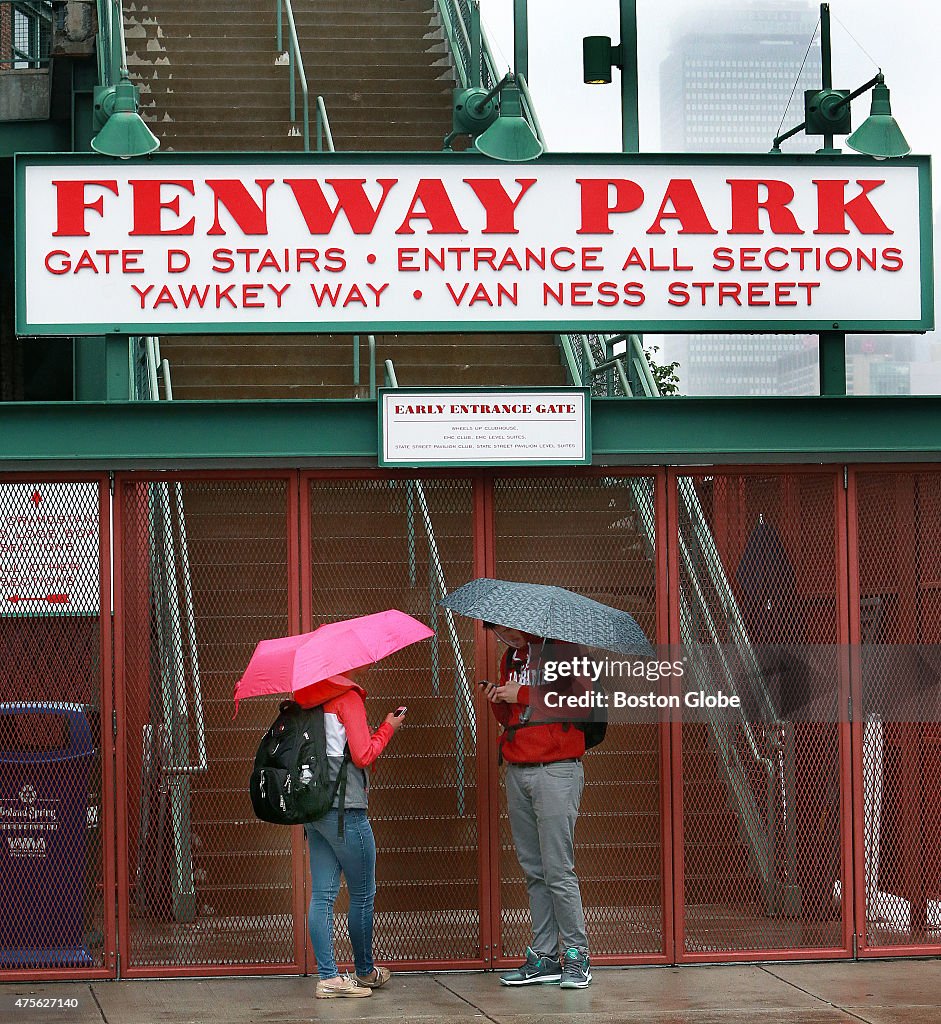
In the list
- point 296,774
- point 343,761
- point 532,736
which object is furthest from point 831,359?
point 296,774

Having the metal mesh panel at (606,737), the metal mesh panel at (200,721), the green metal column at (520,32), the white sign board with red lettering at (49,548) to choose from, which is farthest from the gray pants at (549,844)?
the green metal column at (520,32)

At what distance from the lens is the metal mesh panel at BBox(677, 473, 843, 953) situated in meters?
8.82

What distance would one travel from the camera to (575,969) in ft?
26.9

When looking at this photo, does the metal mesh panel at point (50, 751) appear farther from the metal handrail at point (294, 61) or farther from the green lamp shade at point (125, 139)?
the metal handrail at point (294, 61)

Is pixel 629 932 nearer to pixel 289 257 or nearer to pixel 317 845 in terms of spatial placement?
pixel 317 845

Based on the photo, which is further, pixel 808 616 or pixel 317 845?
pixel 808 616

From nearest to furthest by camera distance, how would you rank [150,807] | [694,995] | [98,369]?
1. [694,995]
2. [150,807]
3. [98,369]

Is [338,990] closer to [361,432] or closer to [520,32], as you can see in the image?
[361,432]

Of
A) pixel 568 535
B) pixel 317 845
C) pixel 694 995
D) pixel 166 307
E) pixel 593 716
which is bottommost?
pixel 694 995

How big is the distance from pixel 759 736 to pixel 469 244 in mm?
3033

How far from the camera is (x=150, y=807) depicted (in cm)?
859

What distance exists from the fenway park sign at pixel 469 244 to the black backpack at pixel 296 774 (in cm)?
218

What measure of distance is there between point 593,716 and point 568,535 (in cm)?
106

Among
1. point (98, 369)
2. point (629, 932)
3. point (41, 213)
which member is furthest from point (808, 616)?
point (98, 369)
